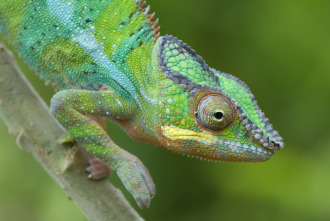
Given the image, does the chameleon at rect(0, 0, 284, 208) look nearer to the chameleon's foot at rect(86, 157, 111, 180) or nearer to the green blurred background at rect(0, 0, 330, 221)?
the chameleon's foot at rect(86, 157, 111, 180)

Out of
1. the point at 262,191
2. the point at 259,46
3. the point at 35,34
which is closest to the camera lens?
the point at 35,34

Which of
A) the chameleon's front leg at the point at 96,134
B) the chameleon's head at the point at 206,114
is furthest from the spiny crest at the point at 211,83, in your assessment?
the chameleon's front leg at the point at 96,134

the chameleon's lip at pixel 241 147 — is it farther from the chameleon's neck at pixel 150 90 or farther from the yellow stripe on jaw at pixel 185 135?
the chameleon's neck at pixel 150 90

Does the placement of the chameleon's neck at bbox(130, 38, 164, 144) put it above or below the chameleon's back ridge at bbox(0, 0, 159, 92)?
below

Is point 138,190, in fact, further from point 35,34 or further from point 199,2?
point 199,2

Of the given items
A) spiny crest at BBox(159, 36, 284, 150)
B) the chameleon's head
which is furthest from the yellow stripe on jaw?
spiny crest at BBox(159, 36, 284, 150)

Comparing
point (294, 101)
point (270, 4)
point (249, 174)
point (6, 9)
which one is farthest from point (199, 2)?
point (6, 9)

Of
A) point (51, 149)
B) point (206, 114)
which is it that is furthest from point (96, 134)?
point (206, 114)
